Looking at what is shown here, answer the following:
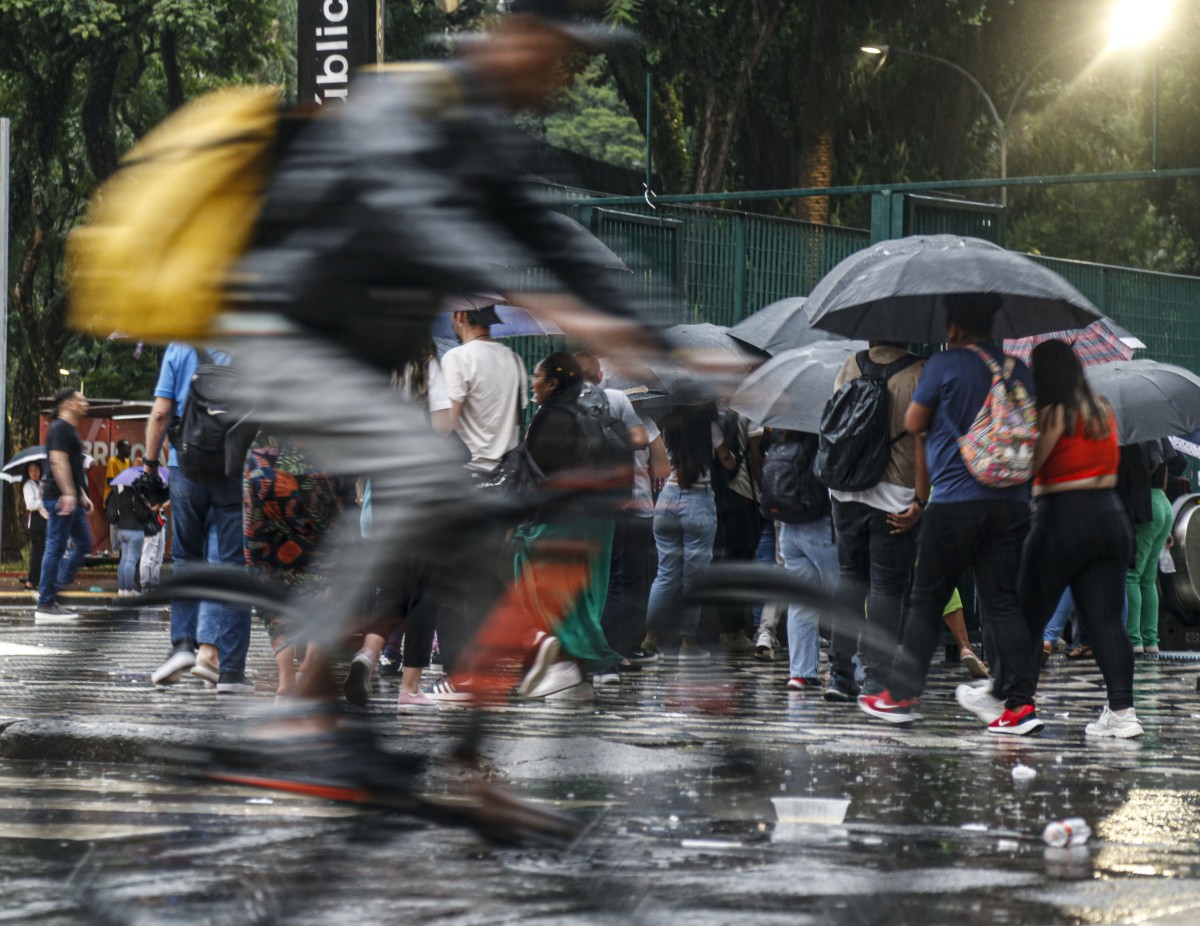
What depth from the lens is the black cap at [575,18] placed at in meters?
3.49

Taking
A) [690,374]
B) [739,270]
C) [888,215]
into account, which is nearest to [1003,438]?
[690,374]

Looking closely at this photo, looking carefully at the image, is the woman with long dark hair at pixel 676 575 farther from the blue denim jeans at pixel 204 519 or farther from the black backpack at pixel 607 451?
the blue denim jeans at pixel 204 519

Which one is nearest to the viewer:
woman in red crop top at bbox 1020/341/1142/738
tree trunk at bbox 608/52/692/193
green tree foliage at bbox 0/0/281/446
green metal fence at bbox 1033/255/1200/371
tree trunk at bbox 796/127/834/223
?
woman in red crop top at bbox 1020/341/1142/738

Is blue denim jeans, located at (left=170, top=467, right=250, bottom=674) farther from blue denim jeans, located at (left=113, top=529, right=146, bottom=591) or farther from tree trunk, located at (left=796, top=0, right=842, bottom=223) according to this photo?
tree trunk, located at (left=796, top=0, right=842, bottom=223)

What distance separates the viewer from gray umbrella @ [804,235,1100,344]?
349 inches

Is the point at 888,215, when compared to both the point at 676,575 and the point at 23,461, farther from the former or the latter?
the point at 23,461

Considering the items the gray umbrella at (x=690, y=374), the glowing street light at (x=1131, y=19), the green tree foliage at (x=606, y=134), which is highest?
the green tree foliage at (x=606, y=134)

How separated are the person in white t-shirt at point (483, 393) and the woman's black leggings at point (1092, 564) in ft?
8.40

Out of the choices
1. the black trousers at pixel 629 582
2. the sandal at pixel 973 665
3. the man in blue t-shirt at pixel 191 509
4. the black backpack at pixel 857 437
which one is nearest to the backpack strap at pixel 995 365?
the black backpack at pixel 857 437

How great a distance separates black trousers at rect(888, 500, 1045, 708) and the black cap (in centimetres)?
495

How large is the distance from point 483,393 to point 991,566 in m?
2.58

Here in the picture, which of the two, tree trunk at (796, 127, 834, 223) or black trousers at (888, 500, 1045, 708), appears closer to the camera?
black trousers at (888, 500, 1045, 708)

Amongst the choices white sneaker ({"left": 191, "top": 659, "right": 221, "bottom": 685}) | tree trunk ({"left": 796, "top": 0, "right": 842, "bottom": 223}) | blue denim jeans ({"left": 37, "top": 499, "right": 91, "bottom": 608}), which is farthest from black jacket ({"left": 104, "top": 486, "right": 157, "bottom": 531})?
white sneaker ({"left": 191, "top": 659, "right": 221, "bottom": 685})

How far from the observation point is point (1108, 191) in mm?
40625
